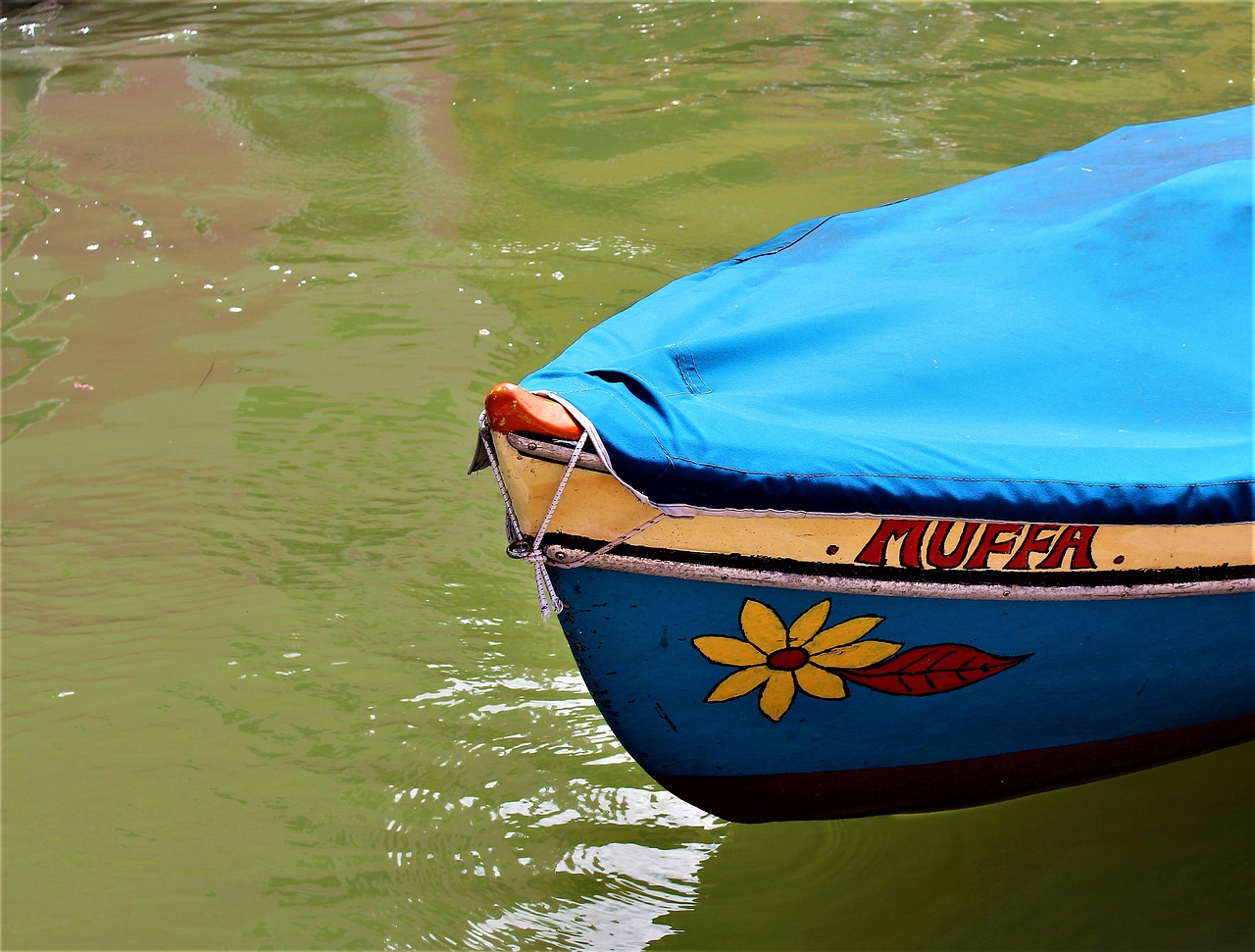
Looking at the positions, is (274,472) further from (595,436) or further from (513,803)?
(595,436)

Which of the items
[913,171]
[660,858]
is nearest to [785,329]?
[660,858]

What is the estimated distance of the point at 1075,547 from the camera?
2211 mm

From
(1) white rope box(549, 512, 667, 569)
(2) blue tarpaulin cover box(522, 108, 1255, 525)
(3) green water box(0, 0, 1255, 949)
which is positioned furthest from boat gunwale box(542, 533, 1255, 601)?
(3) green water box(0, 0, 1255, 949)

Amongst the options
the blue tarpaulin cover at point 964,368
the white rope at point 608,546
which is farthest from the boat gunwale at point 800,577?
the blue tarpaulin cover at point 964,368

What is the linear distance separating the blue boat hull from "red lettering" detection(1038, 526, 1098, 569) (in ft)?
0.36

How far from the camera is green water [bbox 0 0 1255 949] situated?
258 cm

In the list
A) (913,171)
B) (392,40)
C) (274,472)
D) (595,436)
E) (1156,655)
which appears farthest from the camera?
(392,40)

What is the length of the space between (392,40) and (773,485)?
728cm

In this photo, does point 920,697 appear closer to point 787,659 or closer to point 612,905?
point 787,659

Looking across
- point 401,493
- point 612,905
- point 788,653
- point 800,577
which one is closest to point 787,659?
point 788,653

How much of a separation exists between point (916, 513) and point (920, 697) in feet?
1.61

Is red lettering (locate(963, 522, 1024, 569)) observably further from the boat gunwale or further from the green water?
the green water

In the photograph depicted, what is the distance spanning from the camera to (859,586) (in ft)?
7.19

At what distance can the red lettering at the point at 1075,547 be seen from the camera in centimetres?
219
